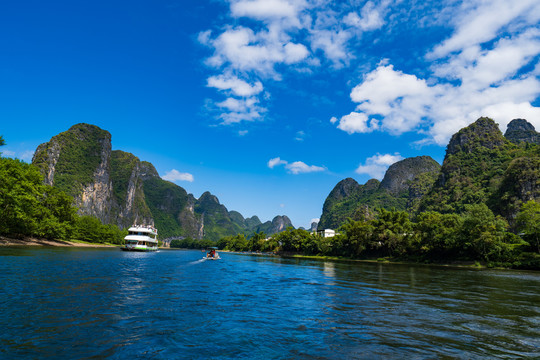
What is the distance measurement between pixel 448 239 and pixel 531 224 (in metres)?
16.1

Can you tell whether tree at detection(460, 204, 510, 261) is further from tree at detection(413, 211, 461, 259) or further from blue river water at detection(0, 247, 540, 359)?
blue river water at detection(0, 247, 540, 359)

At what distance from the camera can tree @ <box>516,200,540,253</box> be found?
2345 inches

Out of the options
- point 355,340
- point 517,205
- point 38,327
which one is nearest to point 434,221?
point 517,205

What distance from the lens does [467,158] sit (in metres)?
196

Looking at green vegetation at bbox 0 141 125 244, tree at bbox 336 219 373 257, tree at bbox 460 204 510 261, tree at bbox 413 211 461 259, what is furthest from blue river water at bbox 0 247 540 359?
tree at bbox 336 219 373 257

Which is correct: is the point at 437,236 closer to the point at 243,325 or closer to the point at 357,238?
the point at 357,238

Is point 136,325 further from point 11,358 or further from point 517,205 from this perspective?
point 517,205

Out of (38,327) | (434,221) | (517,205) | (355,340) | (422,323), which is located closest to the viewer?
(38,327)

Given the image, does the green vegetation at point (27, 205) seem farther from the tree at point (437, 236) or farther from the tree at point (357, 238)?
the tree at point (437, 236)

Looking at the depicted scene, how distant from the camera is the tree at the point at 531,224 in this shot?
59559 millimetres

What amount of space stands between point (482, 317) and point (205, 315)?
49.3 ft

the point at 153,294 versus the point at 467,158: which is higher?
the point at 467,158

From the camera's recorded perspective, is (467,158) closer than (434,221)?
No

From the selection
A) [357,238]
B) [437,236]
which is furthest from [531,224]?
[357,238]
